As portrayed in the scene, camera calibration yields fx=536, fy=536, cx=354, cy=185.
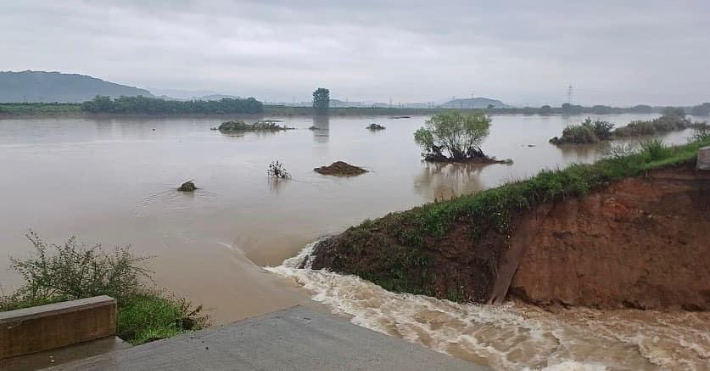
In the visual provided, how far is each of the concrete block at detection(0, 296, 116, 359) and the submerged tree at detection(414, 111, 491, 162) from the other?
34414 millimetres

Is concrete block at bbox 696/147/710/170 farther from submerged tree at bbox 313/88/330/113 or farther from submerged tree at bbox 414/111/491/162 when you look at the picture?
submerged tree at bbox 313/88/330/113

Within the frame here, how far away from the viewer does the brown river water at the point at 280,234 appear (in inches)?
378

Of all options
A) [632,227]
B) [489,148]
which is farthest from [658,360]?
[489,148]

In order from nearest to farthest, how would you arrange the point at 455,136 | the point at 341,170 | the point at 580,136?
the point at 341,170
the point at 455,136
the point at 580,136

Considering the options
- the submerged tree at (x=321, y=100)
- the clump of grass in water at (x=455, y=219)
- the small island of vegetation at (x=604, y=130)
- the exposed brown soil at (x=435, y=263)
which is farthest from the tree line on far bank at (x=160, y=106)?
the exposed brown soil at (x=435, y=263)

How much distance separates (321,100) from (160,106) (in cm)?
4179

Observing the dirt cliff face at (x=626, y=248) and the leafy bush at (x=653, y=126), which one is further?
the leafy bush at (x=653, y=126)

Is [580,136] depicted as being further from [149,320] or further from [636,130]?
[149,320]

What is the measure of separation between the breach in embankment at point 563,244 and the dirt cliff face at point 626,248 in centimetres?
2

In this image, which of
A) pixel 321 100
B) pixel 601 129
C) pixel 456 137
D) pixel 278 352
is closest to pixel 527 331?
pixel 278 352

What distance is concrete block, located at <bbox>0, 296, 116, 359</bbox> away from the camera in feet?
19.2

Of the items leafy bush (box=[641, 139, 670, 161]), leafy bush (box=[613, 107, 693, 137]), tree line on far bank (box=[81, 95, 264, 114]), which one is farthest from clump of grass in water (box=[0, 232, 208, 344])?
tree line on far bank (box=[81, 95, 264, 114])

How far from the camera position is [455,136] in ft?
130

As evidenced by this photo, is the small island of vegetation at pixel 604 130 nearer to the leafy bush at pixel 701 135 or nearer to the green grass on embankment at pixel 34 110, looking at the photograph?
the leafy bush at pixel 701 135
